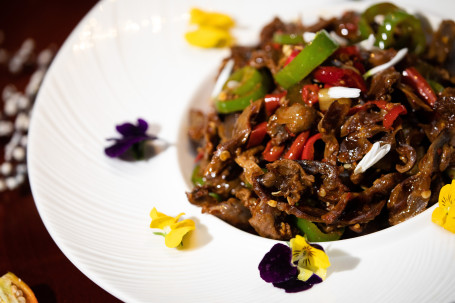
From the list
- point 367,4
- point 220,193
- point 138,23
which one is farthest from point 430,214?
point 138,23

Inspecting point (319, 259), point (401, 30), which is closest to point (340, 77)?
point (401, 30)

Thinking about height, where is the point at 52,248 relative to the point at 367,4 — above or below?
below

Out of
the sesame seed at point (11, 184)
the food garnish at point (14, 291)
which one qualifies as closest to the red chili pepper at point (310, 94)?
the food garnish at point (14, 291)

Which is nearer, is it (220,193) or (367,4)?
(220,193)

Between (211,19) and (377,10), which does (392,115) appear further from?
(211,19)

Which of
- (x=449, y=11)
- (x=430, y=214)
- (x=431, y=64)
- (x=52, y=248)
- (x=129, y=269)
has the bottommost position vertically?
(x=52, y=248)

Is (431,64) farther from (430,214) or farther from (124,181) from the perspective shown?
(124,181)

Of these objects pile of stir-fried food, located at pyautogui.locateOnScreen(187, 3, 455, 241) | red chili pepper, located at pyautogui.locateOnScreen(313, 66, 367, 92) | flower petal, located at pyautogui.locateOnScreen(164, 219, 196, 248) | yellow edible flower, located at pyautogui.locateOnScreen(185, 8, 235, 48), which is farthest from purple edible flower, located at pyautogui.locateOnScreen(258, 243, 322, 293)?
yellow edible flower, located at pyautogui.locateOnScreen(185, 8, 235, 48)
